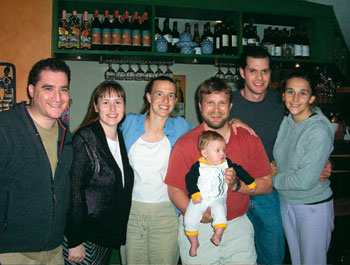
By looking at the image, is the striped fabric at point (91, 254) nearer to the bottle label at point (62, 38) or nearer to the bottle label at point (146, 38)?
the bottle label at point (62, 38)

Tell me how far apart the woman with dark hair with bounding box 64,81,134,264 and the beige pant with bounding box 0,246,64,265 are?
59 mm

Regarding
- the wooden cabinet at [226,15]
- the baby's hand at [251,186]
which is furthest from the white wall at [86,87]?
the baby's hand at [251,186]

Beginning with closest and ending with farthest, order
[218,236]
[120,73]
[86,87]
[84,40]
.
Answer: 1. [218,236]
2. [84,40]
3. [120,73]
4. [86,87]

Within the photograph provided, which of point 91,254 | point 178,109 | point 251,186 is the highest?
point 178,109

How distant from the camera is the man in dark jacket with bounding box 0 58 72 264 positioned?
128 cm

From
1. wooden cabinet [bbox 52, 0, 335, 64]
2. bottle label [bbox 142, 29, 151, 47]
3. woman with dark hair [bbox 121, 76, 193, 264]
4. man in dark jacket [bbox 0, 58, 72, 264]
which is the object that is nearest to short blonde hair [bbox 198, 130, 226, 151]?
woman with dark hair [bbox 121, 76, 193, 264]

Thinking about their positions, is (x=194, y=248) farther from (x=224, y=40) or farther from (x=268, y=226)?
(x=224, y=40)

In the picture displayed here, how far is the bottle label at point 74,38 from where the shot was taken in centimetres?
265

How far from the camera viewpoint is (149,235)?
1.73 metres

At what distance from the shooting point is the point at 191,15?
309 centimetres

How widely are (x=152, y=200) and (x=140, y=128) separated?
51 centimetres

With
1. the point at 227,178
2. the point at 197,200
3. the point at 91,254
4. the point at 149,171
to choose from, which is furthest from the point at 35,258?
the point at 227,178

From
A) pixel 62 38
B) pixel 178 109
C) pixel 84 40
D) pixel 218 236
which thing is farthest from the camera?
pixel 178 109

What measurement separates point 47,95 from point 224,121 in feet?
3.52
